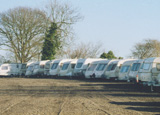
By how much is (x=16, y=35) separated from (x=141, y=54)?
39249mm

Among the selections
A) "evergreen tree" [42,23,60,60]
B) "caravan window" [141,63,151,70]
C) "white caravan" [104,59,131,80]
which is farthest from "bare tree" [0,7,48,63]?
"caravan window" [141,63,151,70]

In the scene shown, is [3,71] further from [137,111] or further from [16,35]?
[137,111]

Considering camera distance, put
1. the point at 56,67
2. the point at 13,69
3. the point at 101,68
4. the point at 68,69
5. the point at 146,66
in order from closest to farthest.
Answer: the point at 146,66, the point at 101,68, the point at 68,69, the point at 56,67, the point at 13,69

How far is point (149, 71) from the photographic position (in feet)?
68.8

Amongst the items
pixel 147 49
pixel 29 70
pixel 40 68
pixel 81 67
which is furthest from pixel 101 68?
pixel 147 49

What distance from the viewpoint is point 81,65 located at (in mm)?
38500

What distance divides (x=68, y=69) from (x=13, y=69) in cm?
1402

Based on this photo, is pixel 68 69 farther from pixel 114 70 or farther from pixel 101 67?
pixel 114 70

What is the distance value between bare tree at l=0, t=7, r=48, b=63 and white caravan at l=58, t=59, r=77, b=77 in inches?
601

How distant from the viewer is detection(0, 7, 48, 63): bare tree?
54.2m

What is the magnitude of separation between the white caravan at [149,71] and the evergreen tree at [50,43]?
117 ft

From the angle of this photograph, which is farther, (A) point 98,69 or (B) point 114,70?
(A) point 98,69

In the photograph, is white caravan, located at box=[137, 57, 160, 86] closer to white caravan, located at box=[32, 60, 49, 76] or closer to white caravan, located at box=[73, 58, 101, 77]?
white caravan, located at box=[73, 58, 101, 77]

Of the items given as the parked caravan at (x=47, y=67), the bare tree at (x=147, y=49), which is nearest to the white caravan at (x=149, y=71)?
the parked caravan at (x=47, y=67)
